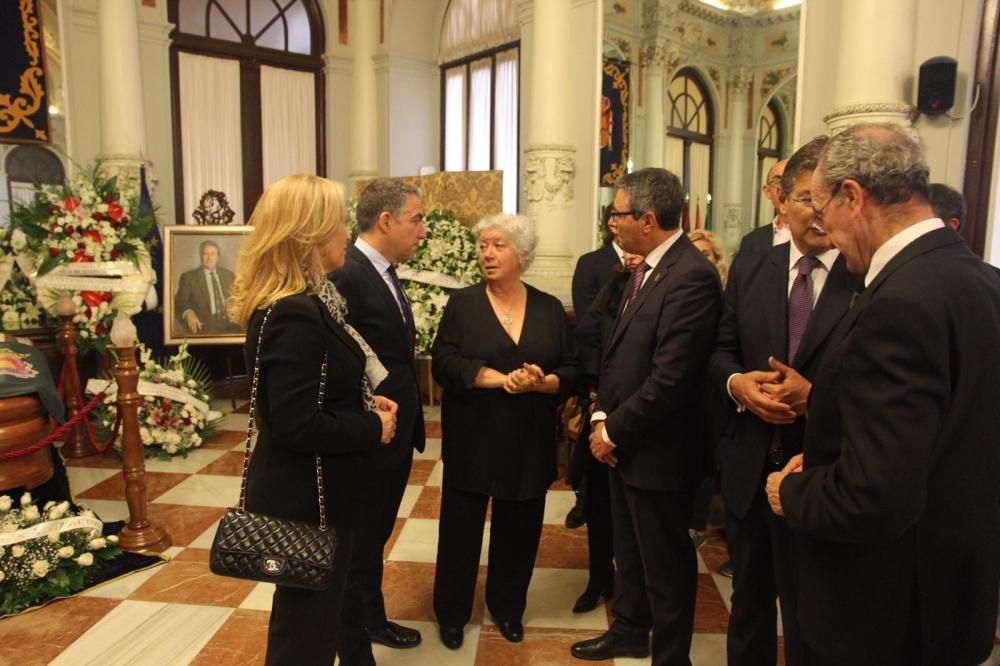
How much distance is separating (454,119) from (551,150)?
3.67 meters

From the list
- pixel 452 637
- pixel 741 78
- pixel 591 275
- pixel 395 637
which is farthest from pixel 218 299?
pixel 741 78

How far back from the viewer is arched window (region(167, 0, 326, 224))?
8.03 meters

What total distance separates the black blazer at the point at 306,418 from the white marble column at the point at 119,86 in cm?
600

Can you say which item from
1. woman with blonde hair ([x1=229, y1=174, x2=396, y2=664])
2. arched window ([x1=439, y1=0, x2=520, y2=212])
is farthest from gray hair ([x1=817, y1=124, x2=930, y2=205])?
arched window ([x1=439, y1=0, x2=520, y2=212])

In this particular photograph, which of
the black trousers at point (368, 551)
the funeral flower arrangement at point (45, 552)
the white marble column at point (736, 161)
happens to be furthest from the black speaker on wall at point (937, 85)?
the white marble column at point (736, 161)

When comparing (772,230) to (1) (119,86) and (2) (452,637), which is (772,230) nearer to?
(2) (452,637)

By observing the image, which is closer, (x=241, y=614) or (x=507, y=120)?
(x=241, y=614)

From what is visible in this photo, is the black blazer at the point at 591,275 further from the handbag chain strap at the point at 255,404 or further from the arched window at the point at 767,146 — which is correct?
the arched window at the point at 767,146

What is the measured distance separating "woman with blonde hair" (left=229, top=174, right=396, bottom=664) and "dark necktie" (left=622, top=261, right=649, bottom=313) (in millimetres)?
1033

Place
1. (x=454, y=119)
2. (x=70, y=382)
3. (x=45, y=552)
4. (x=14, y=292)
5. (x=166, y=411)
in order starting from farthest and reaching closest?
(x=454, y=119), (x=14, y=292), (x=166, y=411), (x=70, y=382), (x=45, y=552)

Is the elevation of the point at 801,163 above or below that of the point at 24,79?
Result: below

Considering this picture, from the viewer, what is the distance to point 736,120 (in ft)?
31.6

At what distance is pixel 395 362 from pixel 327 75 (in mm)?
7549

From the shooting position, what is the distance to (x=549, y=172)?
6160 mm
